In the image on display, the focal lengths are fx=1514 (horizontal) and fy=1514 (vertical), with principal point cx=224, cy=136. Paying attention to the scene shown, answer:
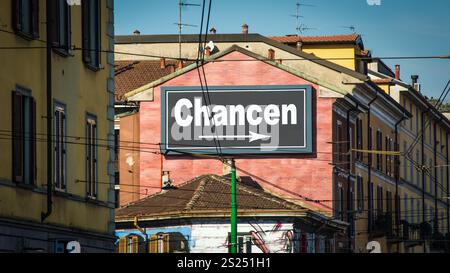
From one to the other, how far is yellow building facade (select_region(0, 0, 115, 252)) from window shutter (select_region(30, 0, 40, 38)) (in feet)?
0.07

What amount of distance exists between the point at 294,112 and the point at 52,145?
35900 mm

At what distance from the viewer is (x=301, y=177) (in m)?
68.5

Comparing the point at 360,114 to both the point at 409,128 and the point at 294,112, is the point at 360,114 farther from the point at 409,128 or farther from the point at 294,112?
the point at 409,128

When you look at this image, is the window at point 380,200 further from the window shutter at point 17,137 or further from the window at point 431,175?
the window shutter at point 17,137

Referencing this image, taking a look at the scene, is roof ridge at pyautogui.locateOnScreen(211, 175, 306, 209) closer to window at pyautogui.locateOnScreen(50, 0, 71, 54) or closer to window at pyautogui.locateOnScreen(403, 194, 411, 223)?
window at pyautogui.locateOnScreen(50, 0, 71, 54)

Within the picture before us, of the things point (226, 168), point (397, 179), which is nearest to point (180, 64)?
point (226, 168)

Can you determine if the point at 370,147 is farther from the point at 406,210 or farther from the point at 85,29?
the point at 85,29

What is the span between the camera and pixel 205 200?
61344 mm

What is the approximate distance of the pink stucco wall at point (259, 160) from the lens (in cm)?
6812

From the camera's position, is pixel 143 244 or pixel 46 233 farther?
pixel 143 244
